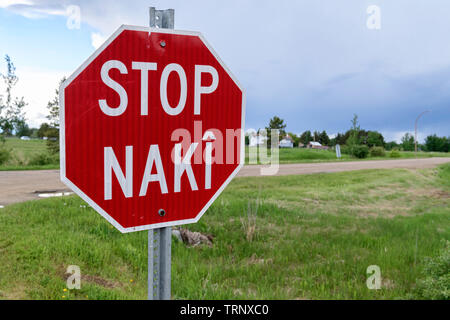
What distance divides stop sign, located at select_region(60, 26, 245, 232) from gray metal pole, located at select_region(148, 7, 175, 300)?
5 cm

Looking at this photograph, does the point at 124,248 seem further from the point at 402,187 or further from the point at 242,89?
the point at 402,187

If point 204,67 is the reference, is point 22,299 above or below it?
below

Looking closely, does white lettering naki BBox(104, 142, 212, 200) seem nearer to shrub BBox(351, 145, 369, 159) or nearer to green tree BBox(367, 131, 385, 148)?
shrub BBox(351, 145, 369, 159)

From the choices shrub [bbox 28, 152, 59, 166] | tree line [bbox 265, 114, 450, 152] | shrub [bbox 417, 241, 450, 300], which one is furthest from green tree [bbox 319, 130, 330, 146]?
shrub [bbox 417, 241, 450, 300]

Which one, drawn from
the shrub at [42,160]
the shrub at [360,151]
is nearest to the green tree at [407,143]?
the shrub at [360,151]

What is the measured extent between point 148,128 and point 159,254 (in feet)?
2.01

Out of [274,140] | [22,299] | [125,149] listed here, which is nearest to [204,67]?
[125,149]

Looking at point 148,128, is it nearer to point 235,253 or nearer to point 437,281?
point 437,281

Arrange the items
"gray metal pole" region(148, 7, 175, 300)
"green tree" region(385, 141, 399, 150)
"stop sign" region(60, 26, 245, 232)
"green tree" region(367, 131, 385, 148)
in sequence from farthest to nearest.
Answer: "green tree" region(385, 141, 399, 150) → "green tree" region(367, 131, 385, 148) → "gray metal pole" region(148, 7, 175, 300) → "stop sign" region(60, 26, 245, 232)

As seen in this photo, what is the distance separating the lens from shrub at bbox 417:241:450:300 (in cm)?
314

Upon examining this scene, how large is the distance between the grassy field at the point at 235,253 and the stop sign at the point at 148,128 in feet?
6.29

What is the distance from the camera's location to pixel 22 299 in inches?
107

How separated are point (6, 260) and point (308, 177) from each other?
10.9m

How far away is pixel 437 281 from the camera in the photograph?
3.25m
